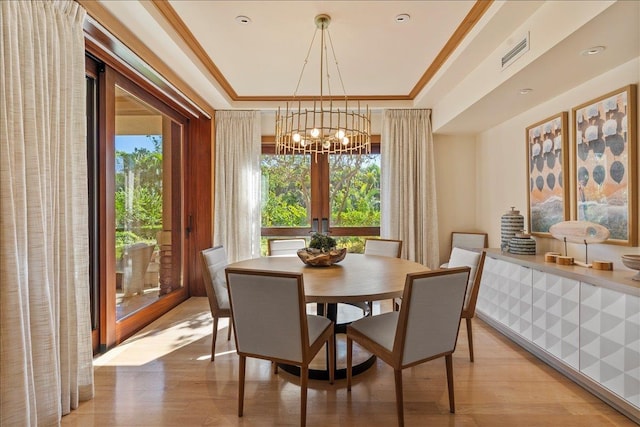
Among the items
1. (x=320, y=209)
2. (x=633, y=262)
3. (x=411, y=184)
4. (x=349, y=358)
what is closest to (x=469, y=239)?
(x=411, y=184)

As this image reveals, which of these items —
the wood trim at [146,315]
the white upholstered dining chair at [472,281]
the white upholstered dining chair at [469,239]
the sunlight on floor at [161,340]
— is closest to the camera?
the white upholstered dining chair at [472,281]

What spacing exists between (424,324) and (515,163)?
274 centimetres

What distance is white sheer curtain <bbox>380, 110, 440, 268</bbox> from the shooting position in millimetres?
4270

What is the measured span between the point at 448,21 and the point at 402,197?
2239 mm

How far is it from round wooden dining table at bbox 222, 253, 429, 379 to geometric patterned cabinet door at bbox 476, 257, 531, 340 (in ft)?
3.21

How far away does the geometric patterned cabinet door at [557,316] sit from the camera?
6.97ft

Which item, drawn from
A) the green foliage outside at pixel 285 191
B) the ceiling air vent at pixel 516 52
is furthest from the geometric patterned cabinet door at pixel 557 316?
the green foliage outside at pixel 285 191

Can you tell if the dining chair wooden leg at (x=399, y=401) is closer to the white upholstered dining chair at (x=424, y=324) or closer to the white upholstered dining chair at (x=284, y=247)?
the white upholstered dining chair at (x=424, y=324)

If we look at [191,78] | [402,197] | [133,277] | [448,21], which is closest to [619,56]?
[448,21]

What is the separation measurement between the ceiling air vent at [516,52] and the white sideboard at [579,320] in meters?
1.60

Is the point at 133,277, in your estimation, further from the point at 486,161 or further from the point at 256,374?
the point at 486,161

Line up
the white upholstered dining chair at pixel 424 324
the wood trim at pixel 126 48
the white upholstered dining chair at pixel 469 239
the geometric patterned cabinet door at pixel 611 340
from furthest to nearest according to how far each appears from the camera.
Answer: the white upholstered dining chair at pixel 469 239, the wood trim at pixel 126 48, the geometric patterned cabinet door at pixel 611 340, the white upholstered dining chair at pixel 424 324

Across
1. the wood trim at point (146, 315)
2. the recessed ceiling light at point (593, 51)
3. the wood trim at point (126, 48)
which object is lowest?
the wood trim at point (146, 315)

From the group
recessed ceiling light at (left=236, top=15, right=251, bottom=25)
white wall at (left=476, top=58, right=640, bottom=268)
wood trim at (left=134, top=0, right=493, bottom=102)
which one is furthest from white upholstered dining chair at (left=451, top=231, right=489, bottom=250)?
recessed ceiling light at (left=236, top=15, right=251, bottom=25)
